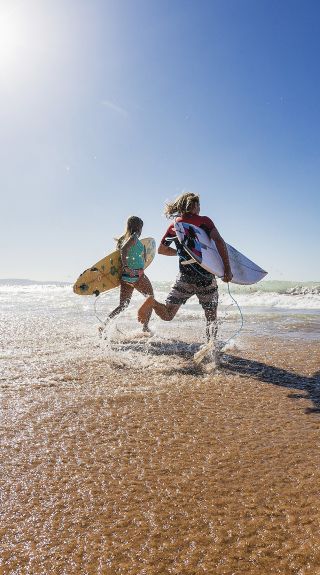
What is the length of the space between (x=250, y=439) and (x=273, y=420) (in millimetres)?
344

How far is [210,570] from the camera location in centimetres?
113

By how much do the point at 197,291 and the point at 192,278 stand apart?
0.52 feet

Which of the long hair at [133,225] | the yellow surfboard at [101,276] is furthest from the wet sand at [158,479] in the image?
the yellow surfboard at [101,276]

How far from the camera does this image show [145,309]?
4586 mm

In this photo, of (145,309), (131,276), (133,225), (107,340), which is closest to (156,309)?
(145,309)

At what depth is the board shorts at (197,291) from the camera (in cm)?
452

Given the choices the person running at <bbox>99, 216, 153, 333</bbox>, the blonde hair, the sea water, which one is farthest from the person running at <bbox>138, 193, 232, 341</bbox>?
the person running at <bbox>99, 216, 153, 333</bbox>

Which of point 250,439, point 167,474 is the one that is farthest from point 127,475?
point 250,439

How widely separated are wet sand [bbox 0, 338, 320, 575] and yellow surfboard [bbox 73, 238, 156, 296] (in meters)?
4.11

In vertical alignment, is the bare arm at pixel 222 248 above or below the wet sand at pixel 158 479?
above

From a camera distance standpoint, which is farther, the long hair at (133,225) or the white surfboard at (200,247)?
the long hair at (133,225)

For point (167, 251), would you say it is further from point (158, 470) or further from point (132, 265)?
point (158, 470)

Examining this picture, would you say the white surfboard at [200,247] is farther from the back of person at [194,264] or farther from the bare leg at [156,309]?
the bare leg at [156,309]

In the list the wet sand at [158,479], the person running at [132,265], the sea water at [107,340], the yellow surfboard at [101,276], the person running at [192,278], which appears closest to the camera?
the wet sand at [158,479]
